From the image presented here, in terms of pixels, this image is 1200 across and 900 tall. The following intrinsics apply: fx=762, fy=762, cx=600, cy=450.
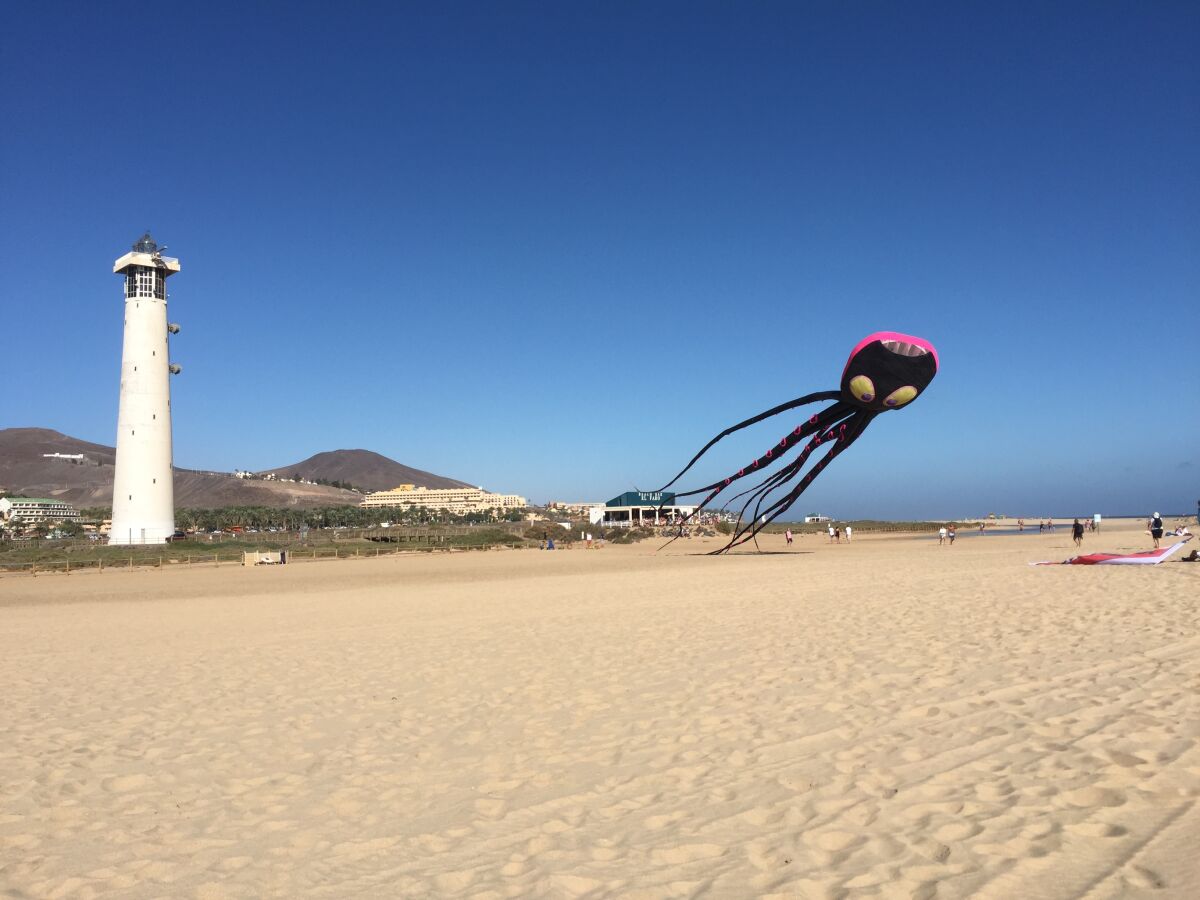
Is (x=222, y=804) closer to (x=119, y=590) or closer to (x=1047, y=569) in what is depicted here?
(x=1047, y=569)

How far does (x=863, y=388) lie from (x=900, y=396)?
1002 mm

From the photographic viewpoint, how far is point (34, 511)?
9650 centimetres

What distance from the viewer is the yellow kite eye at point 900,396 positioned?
63.4 feet

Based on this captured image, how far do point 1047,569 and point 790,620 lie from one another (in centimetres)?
1016

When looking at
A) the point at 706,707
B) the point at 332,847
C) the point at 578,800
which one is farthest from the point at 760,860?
the point at 706,707

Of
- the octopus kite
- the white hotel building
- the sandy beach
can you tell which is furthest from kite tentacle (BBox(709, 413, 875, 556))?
the white hotel building

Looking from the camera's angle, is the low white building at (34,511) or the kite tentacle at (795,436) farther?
the low white building at (34,511)

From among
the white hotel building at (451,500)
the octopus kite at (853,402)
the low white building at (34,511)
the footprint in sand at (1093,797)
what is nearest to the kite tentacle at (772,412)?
the octopus kite at (853,402)

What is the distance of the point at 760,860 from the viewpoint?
3318mm

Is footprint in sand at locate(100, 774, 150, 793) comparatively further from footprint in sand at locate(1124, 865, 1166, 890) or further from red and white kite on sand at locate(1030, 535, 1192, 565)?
red and white kite on sand at locate(1030, 535, 1192, 565)

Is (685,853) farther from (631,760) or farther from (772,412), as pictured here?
(772,412)

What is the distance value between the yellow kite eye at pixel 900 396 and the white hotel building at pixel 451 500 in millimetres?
127045

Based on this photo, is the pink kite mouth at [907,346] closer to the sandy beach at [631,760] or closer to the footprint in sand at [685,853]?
the sandy beach at [631,760]

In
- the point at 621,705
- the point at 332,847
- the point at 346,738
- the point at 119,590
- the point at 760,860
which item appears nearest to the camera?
the point at 760,860
